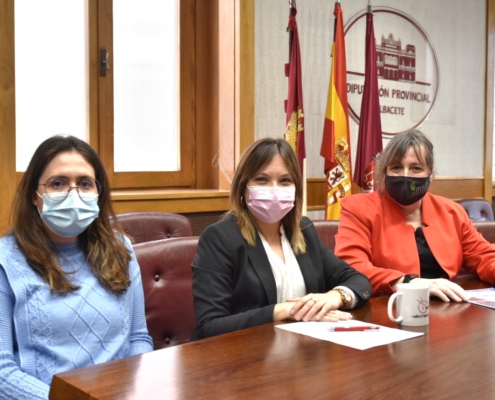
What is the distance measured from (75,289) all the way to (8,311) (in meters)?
0.17

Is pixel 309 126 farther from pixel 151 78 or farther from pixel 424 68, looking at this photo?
pixel 424 68

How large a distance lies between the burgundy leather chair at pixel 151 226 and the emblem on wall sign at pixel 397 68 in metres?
2.46

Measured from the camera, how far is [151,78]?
429 cm

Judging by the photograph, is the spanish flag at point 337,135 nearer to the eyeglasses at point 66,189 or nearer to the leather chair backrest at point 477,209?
the leather chair backrest at point 477,209

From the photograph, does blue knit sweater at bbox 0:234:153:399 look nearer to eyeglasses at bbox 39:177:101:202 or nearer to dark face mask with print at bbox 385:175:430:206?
eyeglasses at bbox 39:177:101:202

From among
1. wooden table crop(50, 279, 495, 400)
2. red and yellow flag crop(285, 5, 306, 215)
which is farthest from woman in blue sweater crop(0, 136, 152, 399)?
red and yellow flag crop(285, 5, 306, 215)

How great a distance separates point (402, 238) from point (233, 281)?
0.90 meters

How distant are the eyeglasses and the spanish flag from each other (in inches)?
108

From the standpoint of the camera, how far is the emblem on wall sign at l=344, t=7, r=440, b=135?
516cm

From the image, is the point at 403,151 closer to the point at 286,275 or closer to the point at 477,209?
the point at 286,275

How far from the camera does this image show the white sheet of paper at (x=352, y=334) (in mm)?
1508

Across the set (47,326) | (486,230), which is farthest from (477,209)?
(47,326)

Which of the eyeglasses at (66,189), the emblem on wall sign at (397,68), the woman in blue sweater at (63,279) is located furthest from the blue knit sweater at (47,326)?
the emblem on wall sign at (397,68)

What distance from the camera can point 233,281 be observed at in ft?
6.56
